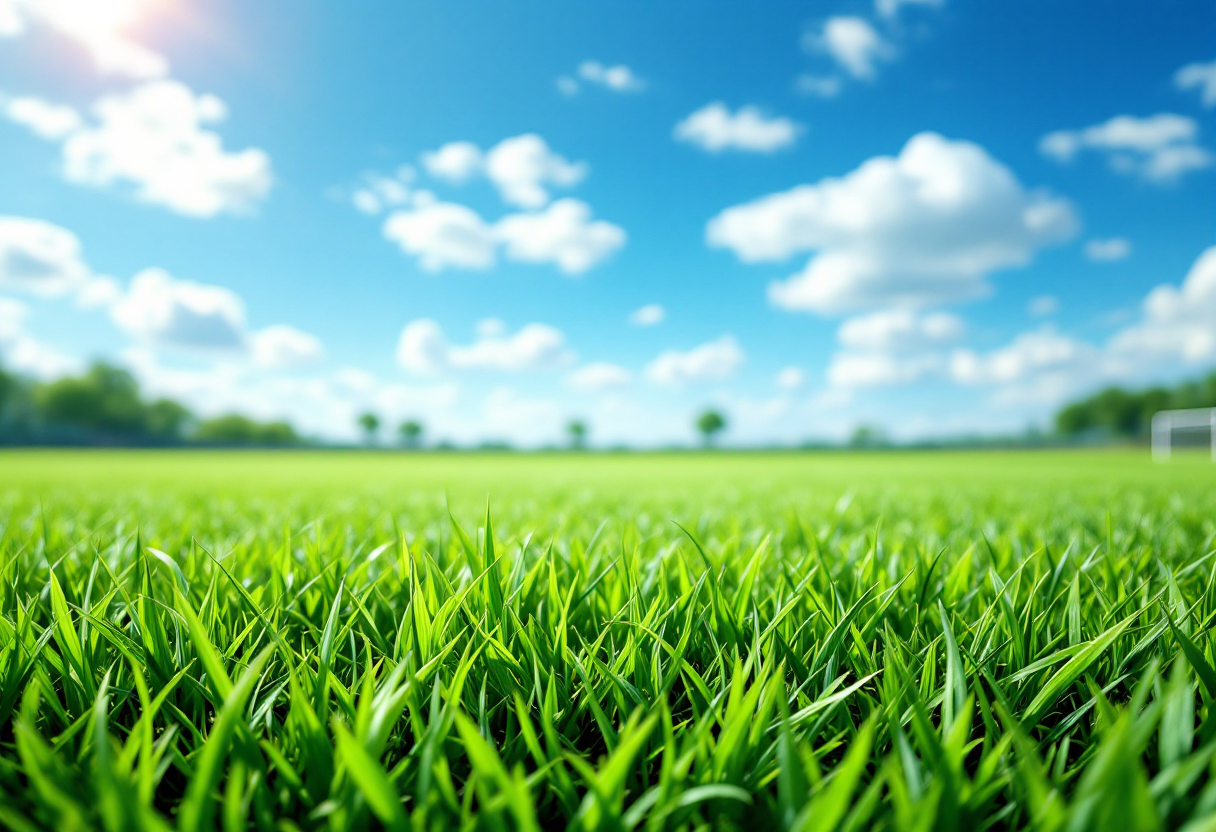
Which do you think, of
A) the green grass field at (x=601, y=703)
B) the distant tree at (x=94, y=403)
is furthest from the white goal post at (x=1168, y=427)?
A: the distant tree at (x=94, y=403)

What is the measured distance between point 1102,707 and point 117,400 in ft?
259

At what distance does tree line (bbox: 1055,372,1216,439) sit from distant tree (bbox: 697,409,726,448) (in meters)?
35.5

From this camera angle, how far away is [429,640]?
2.83 feet

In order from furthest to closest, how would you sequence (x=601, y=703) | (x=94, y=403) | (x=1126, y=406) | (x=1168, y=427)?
1. (x=1126, y=406)
2. (x=94, y=403)
3. (x=1168, y=427)
4. (x=601, y=703)

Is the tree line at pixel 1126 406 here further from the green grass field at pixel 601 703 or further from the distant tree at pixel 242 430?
the distant tree at pixel 242 430

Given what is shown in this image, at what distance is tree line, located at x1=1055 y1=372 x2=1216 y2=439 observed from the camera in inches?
2303

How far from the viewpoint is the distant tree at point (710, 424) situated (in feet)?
219

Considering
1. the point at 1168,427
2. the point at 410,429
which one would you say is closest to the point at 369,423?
the point at 410,429

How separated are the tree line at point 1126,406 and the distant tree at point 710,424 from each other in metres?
35.5

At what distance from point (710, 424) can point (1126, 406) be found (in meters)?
45.3

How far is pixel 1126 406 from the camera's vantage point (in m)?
65.3

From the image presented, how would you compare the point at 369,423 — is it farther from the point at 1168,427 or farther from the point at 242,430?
the point at 1168,427

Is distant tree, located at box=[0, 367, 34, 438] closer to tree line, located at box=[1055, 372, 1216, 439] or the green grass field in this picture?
the green grass field

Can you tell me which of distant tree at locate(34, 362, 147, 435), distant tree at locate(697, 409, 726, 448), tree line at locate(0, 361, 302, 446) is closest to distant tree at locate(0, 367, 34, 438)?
tree line at locate(0, 361, 302, 446)
